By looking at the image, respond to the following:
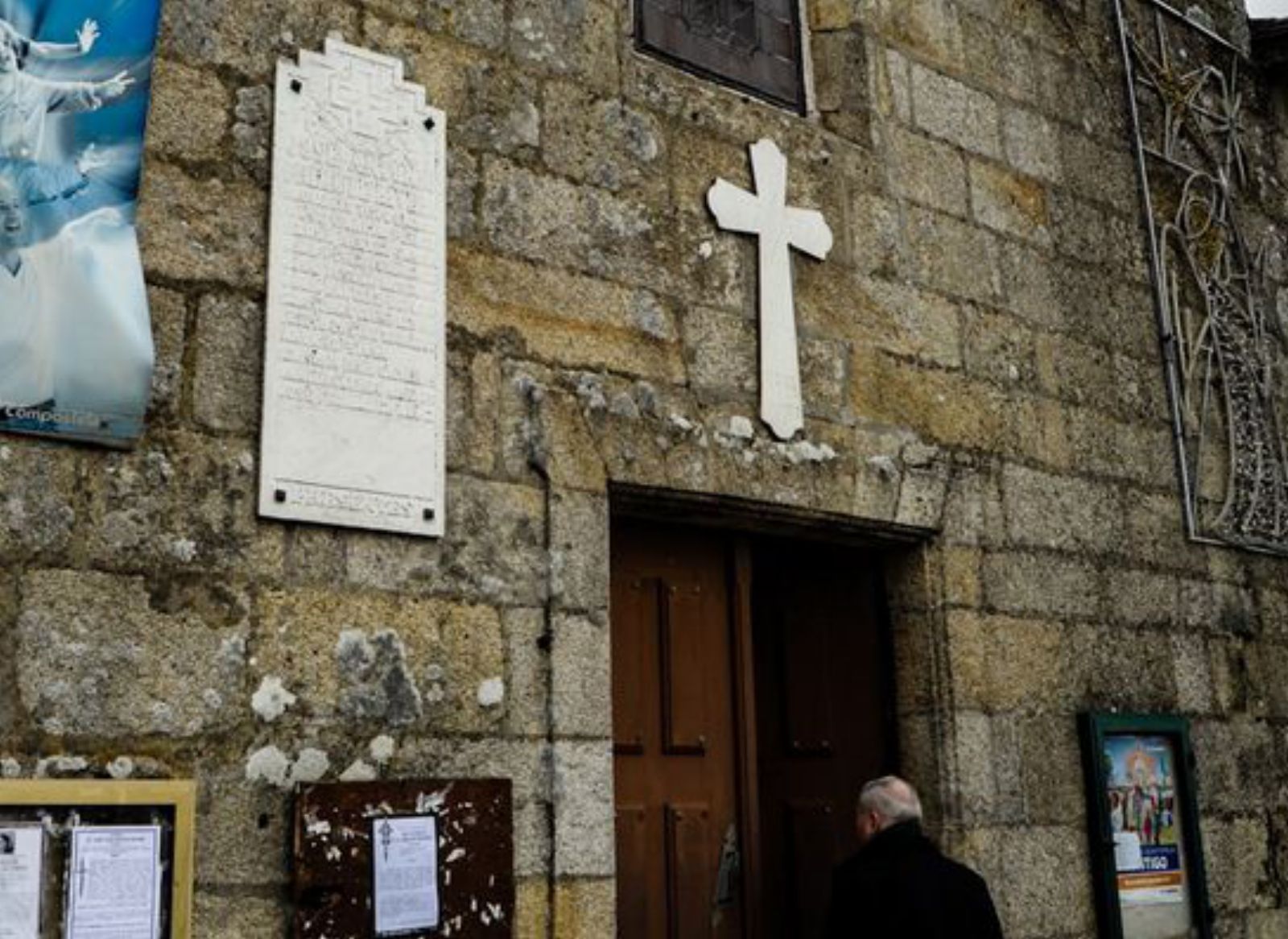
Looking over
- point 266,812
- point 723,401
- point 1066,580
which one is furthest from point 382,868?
point 1066,580

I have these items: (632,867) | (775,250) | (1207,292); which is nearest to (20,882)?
(632,867)

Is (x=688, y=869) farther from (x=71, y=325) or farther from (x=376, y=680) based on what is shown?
(x=71, y=325)

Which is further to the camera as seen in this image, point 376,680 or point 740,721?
point 740,721

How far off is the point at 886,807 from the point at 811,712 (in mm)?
791

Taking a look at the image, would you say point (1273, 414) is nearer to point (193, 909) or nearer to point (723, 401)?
point (723, 401)

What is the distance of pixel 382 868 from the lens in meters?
2.86

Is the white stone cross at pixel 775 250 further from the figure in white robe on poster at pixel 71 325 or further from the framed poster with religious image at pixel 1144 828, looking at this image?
the figure in white robe on poster at pixel 71 325

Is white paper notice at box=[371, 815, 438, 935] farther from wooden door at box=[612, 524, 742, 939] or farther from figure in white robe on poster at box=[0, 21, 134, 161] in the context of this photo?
figure in white robe on poster at box=[0, 21, 134, 161]

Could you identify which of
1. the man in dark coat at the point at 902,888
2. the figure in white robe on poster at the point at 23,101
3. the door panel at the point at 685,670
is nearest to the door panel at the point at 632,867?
the door panel at the point at 685,670

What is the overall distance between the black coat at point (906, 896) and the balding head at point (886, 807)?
0.02 m

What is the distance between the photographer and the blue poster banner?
2670 mm

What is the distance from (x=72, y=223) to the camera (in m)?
2.76

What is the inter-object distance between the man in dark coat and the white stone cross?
3.24 feet

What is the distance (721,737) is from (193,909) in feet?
4.95
